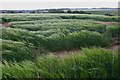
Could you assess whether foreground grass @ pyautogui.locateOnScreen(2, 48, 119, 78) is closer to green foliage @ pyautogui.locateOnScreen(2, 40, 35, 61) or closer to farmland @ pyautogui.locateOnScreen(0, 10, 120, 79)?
farmland @ pyautogui.locateOnScreen(0, 10, 120, 79)

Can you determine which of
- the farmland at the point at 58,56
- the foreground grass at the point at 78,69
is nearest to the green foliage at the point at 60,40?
the farmland at the point at 58,56

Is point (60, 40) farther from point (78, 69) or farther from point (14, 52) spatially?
point (78, 69)

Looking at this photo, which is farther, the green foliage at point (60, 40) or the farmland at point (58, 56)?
the green foliage at point (60, 40)

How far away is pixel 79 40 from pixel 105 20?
3771 mm

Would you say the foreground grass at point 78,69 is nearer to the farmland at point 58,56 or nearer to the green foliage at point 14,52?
the farmland at point 58,56

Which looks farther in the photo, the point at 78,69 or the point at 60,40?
the point at 60,40

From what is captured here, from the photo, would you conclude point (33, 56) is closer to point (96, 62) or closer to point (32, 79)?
point (32, 79)

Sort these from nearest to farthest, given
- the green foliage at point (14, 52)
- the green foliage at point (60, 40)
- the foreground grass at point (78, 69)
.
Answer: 1. the foreground grass at point (78, 69)
2. the green foliage at point (14, 52)
3. the green foliage at point (60, 40)

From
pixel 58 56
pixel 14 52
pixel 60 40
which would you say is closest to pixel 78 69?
pixel 58 56

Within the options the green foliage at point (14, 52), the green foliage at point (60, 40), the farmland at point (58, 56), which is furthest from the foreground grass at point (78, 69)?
the green foliage at point (60, 40)

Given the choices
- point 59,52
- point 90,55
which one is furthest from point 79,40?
point 90,55

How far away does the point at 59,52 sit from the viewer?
305 centimetres

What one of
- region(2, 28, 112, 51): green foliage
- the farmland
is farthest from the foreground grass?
region(2, 28, 112, 51): green foliage

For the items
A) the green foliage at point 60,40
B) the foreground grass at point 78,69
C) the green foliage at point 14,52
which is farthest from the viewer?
the green foliage at point 60,40
